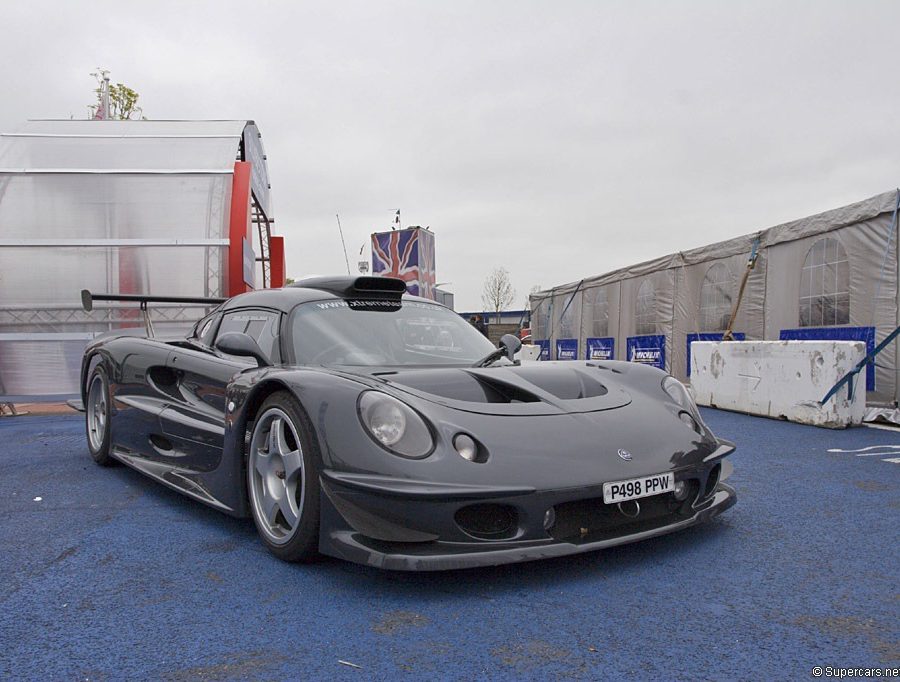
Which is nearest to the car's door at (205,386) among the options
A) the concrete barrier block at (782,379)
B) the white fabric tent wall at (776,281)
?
the concrete barrier block at (782,379)

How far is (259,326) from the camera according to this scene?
341 centimetres

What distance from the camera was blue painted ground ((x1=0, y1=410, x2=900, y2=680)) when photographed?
5.74 feet

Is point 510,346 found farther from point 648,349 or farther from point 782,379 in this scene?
point 648,349

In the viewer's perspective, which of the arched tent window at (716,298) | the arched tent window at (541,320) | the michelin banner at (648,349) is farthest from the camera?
the arched tent window at (541,320)

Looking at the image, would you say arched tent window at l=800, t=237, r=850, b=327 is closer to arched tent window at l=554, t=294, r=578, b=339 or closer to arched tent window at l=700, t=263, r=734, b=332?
arched tent window at l=700, t=263, r=734, b=332

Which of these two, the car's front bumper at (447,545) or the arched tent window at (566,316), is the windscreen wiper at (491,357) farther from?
the arched tent window at (566,316)

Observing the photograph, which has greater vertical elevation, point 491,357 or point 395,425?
point 491,357

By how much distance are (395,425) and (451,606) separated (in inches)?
23.4

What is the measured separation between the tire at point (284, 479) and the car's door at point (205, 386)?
14.3 inches

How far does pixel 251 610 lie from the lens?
212 centimetres

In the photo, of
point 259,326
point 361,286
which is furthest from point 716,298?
point 259,326

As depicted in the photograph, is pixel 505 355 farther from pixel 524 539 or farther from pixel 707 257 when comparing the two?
pixel 707 257

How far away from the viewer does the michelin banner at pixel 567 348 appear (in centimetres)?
1688

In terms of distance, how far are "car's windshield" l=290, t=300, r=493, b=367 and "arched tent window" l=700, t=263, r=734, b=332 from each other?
8.13m
